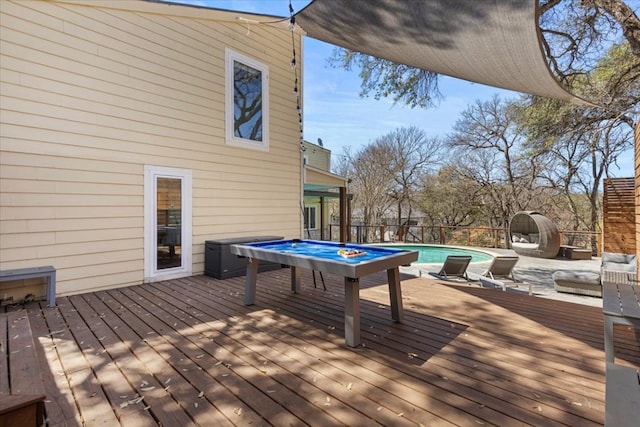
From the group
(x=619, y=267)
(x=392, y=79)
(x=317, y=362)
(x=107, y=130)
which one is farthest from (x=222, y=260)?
(x=619, y=267)

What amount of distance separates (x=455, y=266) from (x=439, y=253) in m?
6.18

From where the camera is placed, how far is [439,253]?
488 inches

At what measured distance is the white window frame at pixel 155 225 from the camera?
5168mm

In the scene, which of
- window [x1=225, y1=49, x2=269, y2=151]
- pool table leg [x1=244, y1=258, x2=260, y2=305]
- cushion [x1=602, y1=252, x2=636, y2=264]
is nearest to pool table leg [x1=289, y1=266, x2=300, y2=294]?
pool table leg [x1=244, y1=258, x2=260, y2=305]

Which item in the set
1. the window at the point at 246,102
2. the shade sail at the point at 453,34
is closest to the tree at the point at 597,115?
the shade sail at the point at 453,34

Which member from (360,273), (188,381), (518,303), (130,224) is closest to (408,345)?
(360,273)

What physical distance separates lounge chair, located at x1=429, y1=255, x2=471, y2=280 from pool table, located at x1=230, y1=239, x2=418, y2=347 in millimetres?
3251

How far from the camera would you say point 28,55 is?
4047mm

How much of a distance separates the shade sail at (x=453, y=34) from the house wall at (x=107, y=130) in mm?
2507

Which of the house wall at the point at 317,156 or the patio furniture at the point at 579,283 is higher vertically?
the house wall at the point at 317,156

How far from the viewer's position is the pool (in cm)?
1117

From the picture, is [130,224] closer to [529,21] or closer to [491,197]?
[529,21]

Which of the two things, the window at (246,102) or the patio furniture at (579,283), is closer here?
the patio furniture at (579,283)

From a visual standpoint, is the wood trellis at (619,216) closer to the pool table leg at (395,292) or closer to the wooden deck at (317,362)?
the wooden deck at (317,362)
